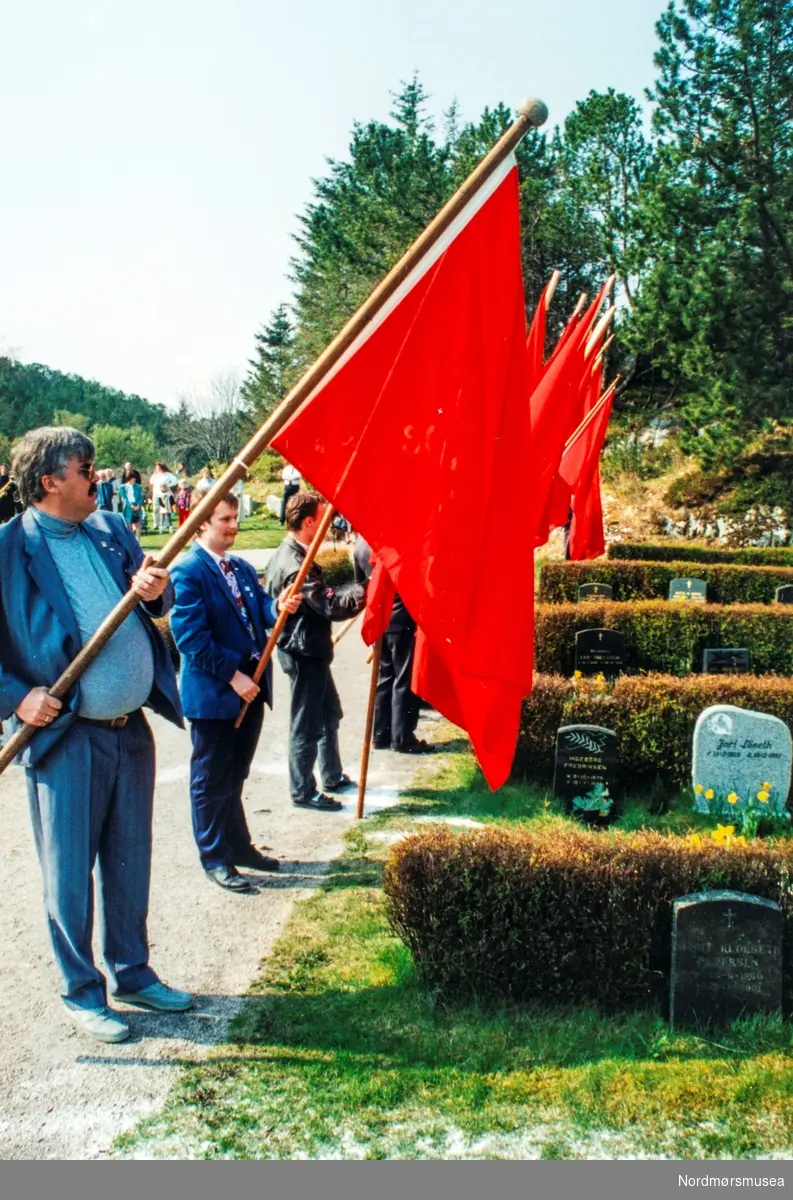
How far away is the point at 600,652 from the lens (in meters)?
10.4

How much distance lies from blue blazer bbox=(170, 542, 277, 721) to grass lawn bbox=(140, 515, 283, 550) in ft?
57.1

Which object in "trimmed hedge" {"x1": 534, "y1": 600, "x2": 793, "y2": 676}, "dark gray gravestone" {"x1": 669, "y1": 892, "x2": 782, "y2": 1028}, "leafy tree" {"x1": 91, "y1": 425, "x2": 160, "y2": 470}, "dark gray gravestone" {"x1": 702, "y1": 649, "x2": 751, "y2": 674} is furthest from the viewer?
"leafy tree" {"x1": 91, "y1": 425, "x2": 160, "y2": 470}

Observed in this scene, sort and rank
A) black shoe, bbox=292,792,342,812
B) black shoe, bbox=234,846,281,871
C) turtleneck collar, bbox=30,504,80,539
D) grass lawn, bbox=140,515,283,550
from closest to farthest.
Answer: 1. turtleneck collar, bbox=30,504,80,539
2. black shoe, bbox=234,846,281,871
3. black shoe, bbox=292,792,342,812
4. grass lawn, bbox=140,515,283,550

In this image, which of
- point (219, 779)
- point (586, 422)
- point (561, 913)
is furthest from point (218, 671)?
point (586, 422)

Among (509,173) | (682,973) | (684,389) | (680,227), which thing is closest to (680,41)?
(680,227)

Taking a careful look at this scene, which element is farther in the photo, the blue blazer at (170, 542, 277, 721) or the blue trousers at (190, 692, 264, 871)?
the blue trousers at (190, 692, 264, 871)

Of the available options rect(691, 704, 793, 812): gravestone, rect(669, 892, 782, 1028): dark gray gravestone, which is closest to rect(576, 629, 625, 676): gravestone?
rect(691, 704, 793, 812): gravestone

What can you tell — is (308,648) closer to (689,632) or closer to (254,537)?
(689,632)

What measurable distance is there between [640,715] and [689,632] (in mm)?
4101

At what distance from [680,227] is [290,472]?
11.1 metres

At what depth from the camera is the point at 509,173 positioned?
3797 millimetres

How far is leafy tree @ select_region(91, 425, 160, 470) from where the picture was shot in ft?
216

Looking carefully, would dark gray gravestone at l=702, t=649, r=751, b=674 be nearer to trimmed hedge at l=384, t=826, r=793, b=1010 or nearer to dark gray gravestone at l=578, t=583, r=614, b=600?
dark gray gravestone at l=578, t=583, r=614, b=600

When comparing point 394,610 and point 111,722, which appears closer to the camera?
point 111,722
